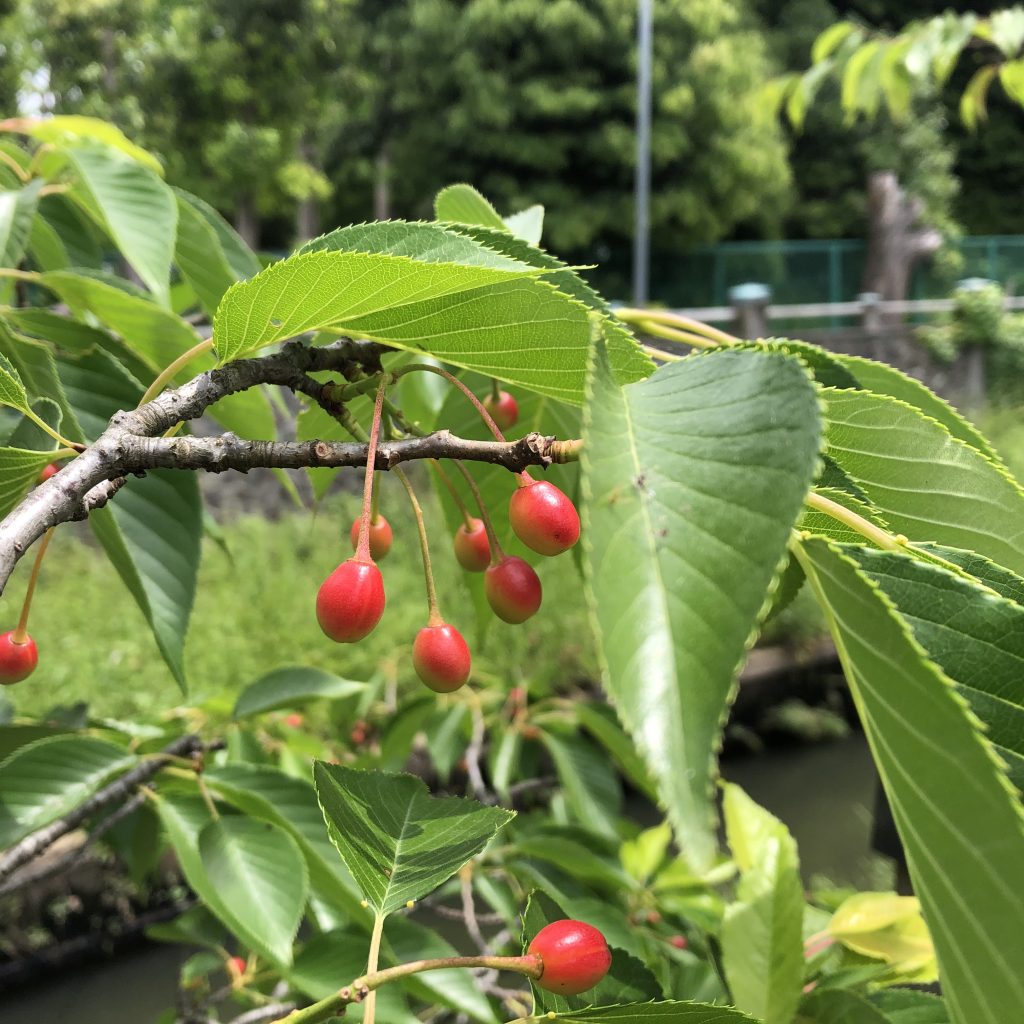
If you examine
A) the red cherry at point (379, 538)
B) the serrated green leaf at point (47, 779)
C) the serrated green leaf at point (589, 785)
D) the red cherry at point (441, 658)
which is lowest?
the serrated green leaf at point (589, 785)

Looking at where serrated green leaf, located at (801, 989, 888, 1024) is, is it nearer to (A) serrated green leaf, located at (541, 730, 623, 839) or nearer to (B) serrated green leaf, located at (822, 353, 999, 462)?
(B) serrated green leaf, located at (822, 353, 999, 462)

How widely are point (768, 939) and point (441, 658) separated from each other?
1.12ft

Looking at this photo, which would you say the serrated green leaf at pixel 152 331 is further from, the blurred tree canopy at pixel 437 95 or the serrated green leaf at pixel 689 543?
the blurred tree canopy at pixel 437 95

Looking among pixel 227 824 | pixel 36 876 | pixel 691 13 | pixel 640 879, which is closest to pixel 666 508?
pixel 227 824

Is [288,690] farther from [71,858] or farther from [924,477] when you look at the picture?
[924,477]

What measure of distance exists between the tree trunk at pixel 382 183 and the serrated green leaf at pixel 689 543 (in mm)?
13323

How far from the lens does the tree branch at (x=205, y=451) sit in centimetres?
35

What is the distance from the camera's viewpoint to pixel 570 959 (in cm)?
39

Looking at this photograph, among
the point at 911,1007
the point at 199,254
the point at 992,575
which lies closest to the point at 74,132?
the point at 199,254

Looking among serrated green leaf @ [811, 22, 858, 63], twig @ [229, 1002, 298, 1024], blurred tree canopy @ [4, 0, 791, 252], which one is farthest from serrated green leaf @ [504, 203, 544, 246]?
blurred tree canopy @ [4, 0, 791, 252]

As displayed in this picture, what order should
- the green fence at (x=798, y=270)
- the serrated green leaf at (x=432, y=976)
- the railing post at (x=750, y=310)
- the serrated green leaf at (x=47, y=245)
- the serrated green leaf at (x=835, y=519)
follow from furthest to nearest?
the green fence at (x=798, y=270), the railing post at (x=750, y=310), the serrated green leaf at (x=47, y=245), the serrated green leaf at (x=432, y=976), the serrated green leaf at (x=835, y=519)

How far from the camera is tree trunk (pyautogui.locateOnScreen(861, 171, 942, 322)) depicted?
1166 centimetres

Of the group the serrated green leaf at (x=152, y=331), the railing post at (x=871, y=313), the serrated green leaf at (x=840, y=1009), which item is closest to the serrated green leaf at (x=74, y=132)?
the serrated green leaf at (x=152, y=331)

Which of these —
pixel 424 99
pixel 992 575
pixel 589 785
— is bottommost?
pixel 589 785
